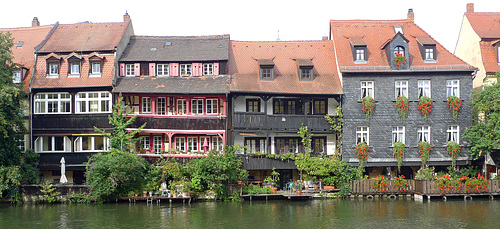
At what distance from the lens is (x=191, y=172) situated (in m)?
36.9

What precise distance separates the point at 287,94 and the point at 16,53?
21985mm

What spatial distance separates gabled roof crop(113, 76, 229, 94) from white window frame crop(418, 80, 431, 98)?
14.3 metres

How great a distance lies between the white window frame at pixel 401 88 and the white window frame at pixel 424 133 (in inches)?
105

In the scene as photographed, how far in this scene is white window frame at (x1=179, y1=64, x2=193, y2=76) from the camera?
40.6 metres

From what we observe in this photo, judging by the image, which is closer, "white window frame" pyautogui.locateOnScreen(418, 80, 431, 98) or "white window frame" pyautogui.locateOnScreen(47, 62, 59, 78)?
"white window frame" pyautogui.locateOnScreen(418, 80, 431, 98)

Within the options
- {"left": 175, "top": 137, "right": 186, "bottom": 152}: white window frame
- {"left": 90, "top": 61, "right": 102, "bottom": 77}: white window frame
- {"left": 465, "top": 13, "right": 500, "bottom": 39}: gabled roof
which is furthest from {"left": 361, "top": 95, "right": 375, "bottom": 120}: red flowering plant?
{"left": 90, "top": 61, "right": 102, "bottom": 77}: white window frame

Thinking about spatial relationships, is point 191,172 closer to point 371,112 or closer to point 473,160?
point 371,112

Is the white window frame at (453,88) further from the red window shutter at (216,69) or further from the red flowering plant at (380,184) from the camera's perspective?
the red window shutter at (216,69)

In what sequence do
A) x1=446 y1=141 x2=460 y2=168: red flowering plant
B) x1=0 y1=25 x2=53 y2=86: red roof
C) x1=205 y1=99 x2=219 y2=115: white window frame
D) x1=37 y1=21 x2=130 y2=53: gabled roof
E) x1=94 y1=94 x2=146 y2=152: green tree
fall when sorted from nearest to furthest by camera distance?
x1=94 y1=94 x2=146 y2=152: green tree
x1=446 y1=141 x2=460 y2=168: red flowering plant
x1=205 y1=99 x2=219 y2=115: white window frame
x1=37 y1=21 x2=130 y2=53: gabled roof
x1=0 y1=25 x2=53 y2=86: red roof

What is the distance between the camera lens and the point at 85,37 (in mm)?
42875

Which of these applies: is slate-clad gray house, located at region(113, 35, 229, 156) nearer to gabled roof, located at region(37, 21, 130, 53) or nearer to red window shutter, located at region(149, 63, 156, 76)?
red window shutter, located at region(149, 63, 156, 76)

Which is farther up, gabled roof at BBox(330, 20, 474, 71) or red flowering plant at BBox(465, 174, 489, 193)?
gabled roof at BBox(330, 20, 474, 71)

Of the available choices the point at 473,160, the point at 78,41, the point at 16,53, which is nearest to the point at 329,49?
the point at 473,160

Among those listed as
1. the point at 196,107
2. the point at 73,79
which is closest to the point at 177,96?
the point at 196,107
